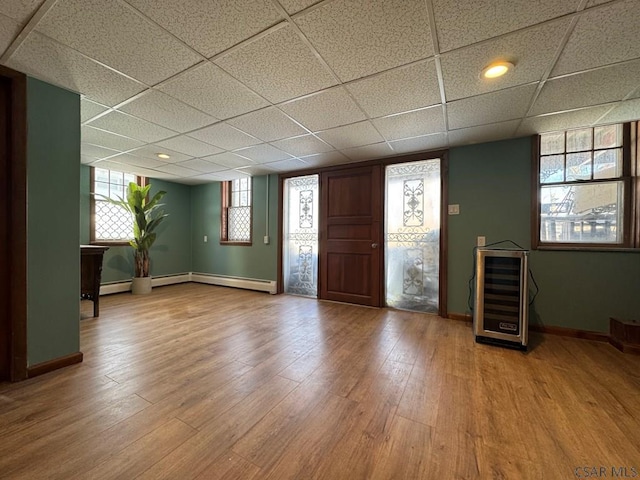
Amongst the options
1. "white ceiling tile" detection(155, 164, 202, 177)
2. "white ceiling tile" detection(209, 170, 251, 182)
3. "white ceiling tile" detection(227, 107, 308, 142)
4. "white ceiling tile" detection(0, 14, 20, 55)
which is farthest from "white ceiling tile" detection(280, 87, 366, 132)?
"white ceiling tile" detection(155, 164, 202, 177)

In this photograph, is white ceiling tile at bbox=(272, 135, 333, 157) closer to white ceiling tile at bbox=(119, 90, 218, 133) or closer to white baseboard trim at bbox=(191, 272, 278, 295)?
white ceiling tile at bbox=(119, 90, 218, 133)

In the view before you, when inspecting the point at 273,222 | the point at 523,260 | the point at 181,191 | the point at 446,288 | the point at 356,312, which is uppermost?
the point at 181,191

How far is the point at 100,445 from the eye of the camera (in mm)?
1259

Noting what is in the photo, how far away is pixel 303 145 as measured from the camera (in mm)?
3350

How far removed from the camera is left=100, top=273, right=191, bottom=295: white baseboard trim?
4586 millimetres

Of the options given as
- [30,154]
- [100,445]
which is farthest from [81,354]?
[30,154]

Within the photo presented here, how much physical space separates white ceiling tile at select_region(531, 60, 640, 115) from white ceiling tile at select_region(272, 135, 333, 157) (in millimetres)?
2158

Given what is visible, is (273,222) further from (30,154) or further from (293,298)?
(30,154)

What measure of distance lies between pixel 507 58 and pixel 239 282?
199 inches

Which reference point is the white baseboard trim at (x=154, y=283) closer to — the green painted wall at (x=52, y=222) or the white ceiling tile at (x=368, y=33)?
the green painted wall at (x=52, y=222)

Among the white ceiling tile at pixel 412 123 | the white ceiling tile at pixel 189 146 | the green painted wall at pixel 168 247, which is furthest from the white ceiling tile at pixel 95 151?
the white ceiling tile at pixel 412 123

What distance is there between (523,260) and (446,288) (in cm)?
112

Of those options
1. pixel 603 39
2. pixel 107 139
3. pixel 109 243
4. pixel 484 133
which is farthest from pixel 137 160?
pixel 603 39

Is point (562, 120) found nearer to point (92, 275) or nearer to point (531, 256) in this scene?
point (531, 256)
